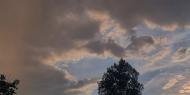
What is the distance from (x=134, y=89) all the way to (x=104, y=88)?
609 cm

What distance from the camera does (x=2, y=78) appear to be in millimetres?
78188

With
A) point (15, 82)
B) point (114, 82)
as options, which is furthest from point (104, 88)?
point (15, 82)

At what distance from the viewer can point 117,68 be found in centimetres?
10375

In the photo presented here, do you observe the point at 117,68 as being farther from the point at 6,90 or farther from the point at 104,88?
the point at 6,90

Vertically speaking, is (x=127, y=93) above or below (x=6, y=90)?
above

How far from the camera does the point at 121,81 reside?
336ft

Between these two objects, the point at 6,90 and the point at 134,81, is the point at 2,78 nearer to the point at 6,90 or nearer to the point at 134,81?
the point at 6,90

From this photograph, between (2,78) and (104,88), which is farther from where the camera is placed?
(104,88)

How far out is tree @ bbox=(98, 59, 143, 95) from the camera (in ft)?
335

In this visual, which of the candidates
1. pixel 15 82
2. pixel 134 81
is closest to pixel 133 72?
pixel 134 81

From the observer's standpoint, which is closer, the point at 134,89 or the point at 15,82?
the point at 15,82

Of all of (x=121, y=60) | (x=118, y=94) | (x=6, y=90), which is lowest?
(x=6, y=90)

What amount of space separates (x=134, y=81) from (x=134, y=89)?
66.5 inches

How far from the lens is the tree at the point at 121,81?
10225 centimetres
